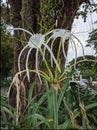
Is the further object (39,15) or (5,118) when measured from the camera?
(39,15)

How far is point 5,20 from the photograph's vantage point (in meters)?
6.88

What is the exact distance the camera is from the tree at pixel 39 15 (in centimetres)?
556

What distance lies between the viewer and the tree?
5.56 m

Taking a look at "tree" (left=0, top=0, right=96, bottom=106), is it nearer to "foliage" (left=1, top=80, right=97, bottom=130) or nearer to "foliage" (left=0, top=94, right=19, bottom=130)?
"foliage" (left=1, top=80, right=97, bottom=130)

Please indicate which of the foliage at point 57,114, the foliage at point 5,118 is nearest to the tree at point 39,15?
the foliage at point 57,114

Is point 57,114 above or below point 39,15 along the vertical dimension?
below

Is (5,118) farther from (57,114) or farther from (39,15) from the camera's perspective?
(39,15)

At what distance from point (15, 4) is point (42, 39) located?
3095mm

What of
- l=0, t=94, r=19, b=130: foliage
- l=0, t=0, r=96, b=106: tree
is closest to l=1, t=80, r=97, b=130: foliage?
l=0, t=94, r=19, b=130: foliage

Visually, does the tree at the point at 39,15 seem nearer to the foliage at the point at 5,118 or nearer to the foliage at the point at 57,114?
the foliage at the point at 57,114

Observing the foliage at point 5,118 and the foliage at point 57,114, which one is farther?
the foliage at point 57,114

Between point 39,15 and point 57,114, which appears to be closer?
point 57,114

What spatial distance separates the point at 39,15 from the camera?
19.7 ft

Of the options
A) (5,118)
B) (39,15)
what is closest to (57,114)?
(5,118)
